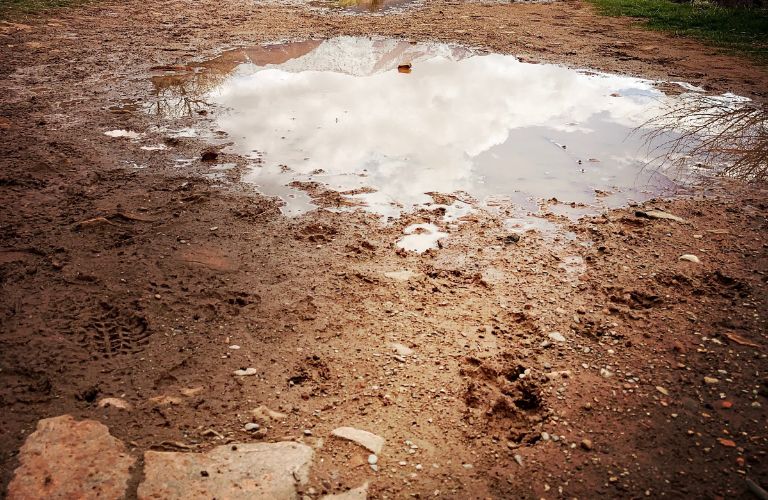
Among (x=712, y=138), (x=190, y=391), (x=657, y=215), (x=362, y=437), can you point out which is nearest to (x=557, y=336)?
(x=362, y=437)

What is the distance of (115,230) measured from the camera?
359cm

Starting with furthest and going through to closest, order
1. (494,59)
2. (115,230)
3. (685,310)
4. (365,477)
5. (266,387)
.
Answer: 1. (494,59)
2. (115,230)
3. (685,310)
4. (266,387)
5. (365,477)

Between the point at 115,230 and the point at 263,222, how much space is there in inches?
42.3

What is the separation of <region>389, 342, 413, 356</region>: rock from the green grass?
8.84 m

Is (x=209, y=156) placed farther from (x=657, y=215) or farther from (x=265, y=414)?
(x=657, y=215)

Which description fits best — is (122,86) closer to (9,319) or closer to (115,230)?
(115,230)

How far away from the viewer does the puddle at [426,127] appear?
14.3 ft

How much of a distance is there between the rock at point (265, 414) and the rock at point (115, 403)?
23.6 inches

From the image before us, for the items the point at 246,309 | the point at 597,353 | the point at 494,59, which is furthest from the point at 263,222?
the point at 494,59

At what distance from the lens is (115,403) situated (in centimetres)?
234

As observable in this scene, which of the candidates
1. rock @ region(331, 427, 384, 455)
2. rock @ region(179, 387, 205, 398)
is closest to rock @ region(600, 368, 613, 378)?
rock @ region(331, 427, 384, 455)

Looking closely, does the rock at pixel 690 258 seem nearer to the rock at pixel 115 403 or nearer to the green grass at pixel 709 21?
the rock at pixel 115 403

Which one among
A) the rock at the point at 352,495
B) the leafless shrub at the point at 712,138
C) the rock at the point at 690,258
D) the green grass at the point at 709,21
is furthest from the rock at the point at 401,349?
the green grass at the point at 709,21

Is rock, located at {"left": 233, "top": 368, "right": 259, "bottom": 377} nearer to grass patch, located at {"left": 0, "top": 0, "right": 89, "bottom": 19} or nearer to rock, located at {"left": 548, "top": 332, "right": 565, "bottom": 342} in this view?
rock, located at {"left": 548, "top": 332, "right": 565, "bottom": 342}
